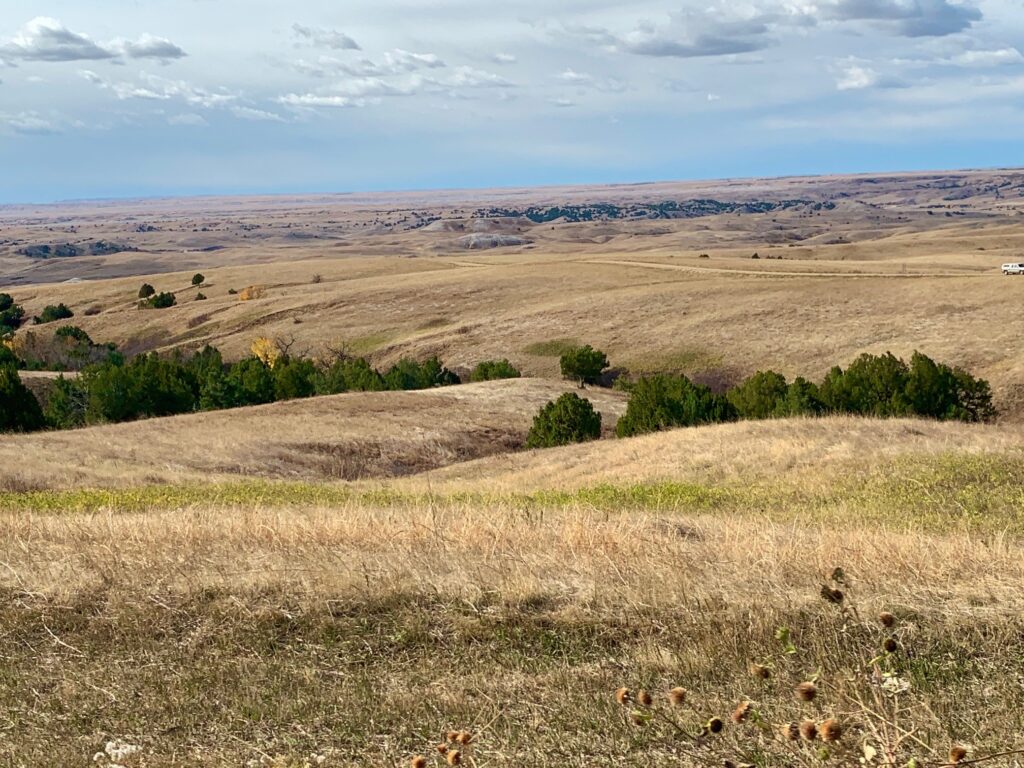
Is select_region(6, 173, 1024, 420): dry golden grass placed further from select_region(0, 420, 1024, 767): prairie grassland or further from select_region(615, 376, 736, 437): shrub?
select_region(0, 420, 1024, 767): prairie grassland

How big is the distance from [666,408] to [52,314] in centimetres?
8881

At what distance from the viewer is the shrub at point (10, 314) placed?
356ft

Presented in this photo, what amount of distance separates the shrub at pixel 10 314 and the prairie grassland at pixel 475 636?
105945 mm

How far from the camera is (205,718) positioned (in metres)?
5.89

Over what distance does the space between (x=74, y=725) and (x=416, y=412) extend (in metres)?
41.5

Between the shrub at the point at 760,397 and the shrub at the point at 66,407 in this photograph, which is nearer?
the shrub at the point at 760,397

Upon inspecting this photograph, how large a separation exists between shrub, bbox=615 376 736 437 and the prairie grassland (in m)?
30.2

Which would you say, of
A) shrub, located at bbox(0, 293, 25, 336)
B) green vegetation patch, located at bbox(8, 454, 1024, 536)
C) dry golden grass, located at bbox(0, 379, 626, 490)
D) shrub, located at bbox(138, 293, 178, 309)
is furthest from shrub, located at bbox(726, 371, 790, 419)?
shrub, located at bbox(0, 293, 25, 336)

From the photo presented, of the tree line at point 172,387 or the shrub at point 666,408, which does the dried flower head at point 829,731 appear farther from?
the tree line at point 172,387

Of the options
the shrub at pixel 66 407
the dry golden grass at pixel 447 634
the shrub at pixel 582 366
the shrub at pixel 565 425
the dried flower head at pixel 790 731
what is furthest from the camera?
the shrub at pixel 582 366

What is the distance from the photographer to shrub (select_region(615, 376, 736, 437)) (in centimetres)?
4119

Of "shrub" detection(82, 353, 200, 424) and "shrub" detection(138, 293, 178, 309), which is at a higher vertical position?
"shrub" detection(138, 293, 178, 309)

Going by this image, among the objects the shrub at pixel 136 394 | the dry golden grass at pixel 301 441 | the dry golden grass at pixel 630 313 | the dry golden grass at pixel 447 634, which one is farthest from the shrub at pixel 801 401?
the dry golden grass at pixel 447 634

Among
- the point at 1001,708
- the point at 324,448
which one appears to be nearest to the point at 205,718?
the point at 1001,708
